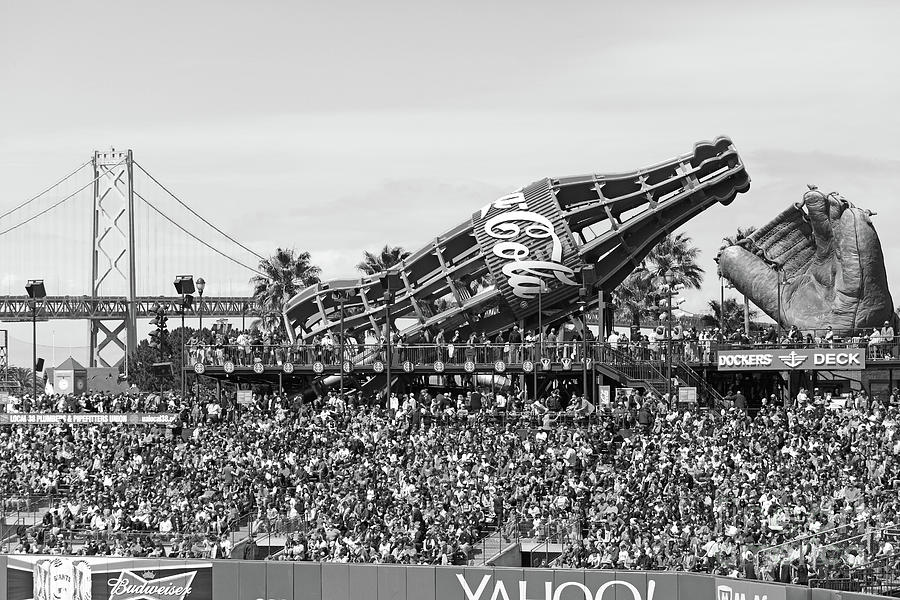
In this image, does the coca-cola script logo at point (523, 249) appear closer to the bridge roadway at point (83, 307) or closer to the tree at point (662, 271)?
the tree at point (662, 271)

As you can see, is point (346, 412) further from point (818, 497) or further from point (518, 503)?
point (818, 497)

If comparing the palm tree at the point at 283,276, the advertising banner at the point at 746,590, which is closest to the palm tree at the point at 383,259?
the palm tree at the point at 283,276

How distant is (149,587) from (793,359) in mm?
21609

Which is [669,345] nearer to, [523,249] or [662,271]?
[523,249]

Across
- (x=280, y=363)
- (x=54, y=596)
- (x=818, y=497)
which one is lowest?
(x=54, y=596)

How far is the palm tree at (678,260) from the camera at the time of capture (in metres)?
79.5

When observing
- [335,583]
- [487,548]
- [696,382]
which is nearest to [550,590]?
[487,548]

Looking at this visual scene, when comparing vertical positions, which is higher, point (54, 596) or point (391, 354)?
point (391, 354)

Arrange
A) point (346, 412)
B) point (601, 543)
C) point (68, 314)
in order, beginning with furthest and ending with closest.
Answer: point (68, 314) < point (346, 412) < point (601, 543)

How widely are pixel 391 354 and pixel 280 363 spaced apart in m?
4.51

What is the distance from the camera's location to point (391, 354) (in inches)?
2037

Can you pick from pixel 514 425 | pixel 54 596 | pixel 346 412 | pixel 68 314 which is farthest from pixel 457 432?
pixel 68 314

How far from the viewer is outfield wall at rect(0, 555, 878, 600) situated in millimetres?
30859

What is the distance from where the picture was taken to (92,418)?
162 ft
